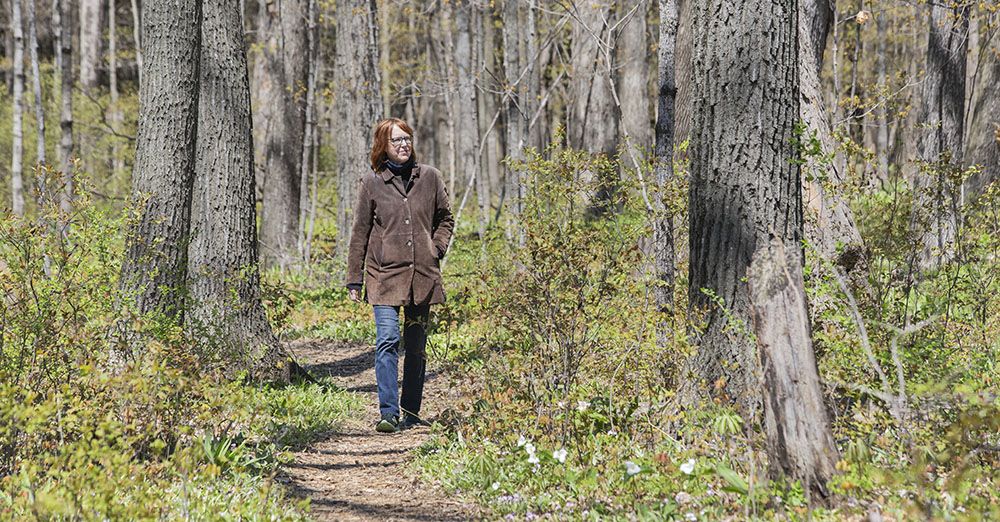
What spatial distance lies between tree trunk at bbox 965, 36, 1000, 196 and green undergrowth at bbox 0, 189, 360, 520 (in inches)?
394

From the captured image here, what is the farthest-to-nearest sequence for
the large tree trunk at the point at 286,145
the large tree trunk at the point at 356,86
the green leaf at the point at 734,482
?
the large tree trunk at the point at 286,145, the large tree trunk at the point at 356,86, the green leaf at the point at 734,482

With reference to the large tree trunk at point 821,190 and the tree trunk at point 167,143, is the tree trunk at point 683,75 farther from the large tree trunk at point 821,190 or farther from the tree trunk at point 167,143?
the tree trunk at point 167,143

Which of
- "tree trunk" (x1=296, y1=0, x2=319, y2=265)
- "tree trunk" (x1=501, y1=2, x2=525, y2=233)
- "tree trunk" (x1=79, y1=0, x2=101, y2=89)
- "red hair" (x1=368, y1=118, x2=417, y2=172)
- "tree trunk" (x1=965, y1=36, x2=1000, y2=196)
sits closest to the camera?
"red hair" (x1=368, y1=118, x2=417, y2=172)

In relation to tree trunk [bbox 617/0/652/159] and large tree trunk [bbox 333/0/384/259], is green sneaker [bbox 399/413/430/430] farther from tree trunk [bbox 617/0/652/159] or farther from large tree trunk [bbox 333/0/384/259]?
tree trunk [bbox 617/0/652/159]

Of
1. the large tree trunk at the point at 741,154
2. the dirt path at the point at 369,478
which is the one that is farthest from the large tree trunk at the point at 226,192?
the large tree trunk at the point at 741,154

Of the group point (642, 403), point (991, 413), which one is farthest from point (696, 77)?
point (991, 413)

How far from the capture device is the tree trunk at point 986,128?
10.6m

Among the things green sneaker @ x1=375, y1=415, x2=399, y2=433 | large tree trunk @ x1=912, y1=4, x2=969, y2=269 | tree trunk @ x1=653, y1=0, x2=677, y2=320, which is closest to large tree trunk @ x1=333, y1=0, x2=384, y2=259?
tree trunk @ x1=653, y1=0, x2=677, y2=320

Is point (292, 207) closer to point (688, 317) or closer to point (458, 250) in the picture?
point (458, 250)

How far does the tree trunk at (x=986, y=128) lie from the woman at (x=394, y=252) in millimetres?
8683

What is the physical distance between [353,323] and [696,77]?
6726mm

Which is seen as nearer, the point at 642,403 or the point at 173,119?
the point at 642,403

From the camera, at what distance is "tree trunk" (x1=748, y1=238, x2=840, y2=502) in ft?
10.6

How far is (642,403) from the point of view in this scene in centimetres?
451
